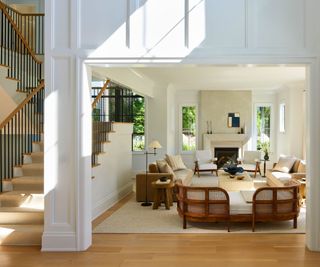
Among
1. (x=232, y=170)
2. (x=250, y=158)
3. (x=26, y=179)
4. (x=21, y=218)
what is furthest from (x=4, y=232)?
(x=250, y=158)

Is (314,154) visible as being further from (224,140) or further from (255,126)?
(255,126)

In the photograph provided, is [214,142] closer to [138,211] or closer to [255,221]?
[138,211]

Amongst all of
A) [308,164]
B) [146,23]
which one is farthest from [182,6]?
[308,164]

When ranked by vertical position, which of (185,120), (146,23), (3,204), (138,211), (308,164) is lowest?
(138,211)

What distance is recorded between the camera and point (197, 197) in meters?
5.78

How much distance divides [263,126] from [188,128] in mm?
2850

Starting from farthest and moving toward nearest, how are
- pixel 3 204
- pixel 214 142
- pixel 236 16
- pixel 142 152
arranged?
pixel 214 142
pixel 142 152
pixel 3 204
pixel 236 16

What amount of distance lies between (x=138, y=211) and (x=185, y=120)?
6.99 m

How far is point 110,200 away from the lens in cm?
760

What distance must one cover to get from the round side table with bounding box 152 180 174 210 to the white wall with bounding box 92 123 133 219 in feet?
3.29

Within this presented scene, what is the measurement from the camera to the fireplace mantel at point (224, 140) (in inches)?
519

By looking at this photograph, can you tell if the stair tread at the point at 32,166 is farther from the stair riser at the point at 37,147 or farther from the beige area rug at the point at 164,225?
the beige area rug at the point at 164,225

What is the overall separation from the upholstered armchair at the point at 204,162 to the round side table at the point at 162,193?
14.9ft

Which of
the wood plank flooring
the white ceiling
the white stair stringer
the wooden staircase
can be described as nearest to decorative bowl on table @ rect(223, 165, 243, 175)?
Result: the white ceiling
